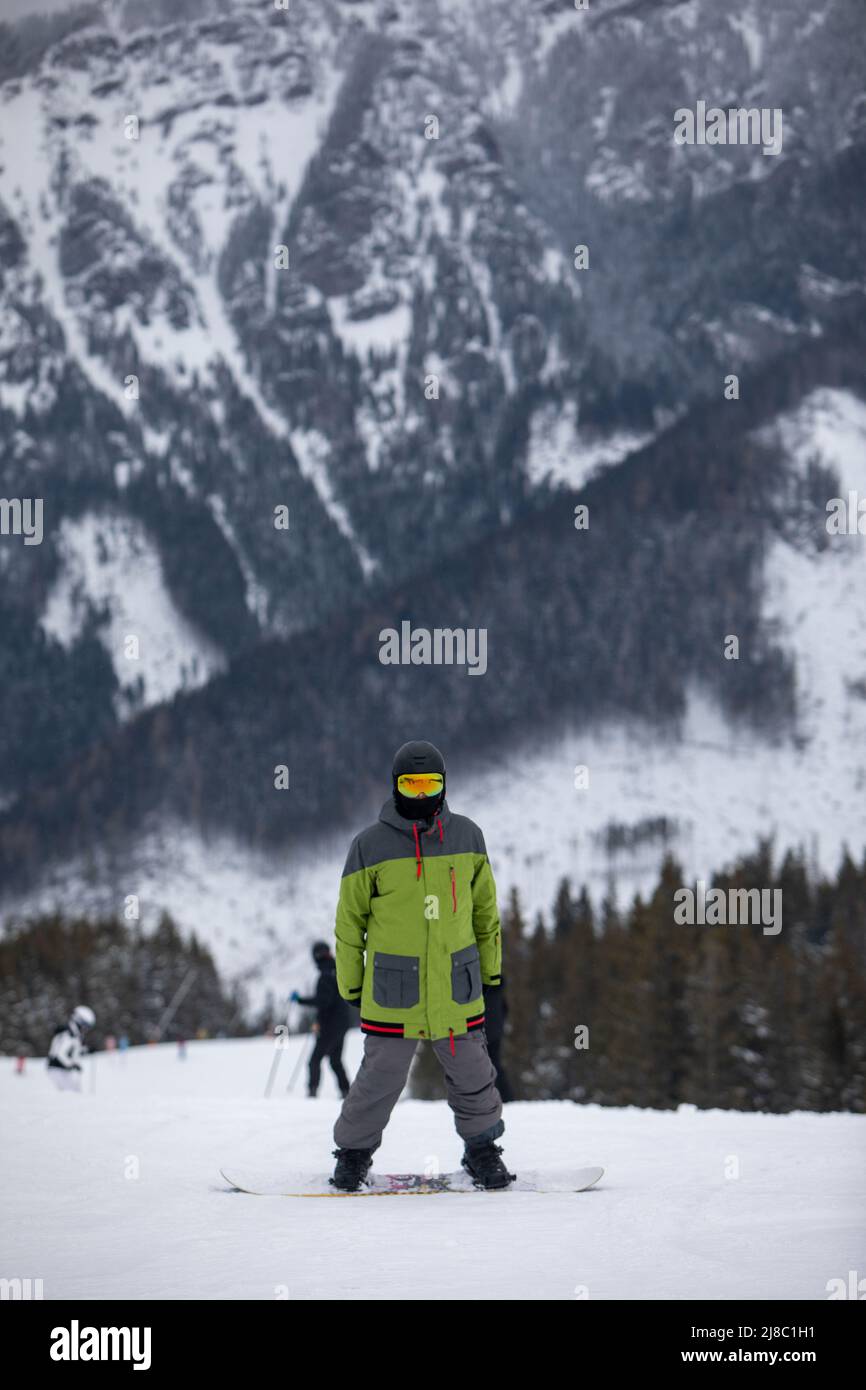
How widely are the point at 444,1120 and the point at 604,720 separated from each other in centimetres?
17499

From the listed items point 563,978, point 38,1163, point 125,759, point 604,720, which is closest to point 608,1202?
point 38,1163

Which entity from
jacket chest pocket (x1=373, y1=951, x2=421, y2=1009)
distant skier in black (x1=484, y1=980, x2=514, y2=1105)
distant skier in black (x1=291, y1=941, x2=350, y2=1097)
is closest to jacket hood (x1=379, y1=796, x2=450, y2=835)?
jacket chest pocket (x1=373, y1=951, x2=421, y2=1009)

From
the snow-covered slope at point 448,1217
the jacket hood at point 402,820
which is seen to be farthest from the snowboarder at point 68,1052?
the jacket hood at point 402,820

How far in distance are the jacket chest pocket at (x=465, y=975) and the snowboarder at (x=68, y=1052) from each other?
1137 cm

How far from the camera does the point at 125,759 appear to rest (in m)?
198

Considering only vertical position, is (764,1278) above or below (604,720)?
below

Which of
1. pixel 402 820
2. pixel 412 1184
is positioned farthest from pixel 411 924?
pixel 412 1184

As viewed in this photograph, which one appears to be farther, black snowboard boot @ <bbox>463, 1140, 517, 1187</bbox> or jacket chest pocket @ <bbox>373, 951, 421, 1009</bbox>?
black snowboard boot @ <bbox>463, 1140, 517, 1187</bbox>

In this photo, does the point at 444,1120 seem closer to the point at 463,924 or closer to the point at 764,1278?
the point at 463,924

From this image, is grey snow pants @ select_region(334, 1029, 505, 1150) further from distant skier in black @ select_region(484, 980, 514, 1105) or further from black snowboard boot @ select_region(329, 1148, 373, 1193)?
distant skier in black @ select_region(484, 980, 514, 1105)

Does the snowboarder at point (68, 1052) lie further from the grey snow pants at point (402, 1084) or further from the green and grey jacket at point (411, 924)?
the green and grey jacket at point (411, 924)

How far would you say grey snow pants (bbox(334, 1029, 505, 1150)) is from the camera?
864 cm

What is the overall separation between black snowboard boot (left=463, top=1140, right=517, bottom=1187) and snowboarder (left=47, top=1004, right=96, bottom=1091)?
10946 millimetres

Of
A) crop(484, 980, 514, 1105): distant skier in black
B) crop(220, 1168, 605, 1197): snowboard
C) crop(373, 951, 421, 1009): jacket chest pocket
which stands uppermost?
crop(373, 951, 421, 1009): jacket chest pocket
